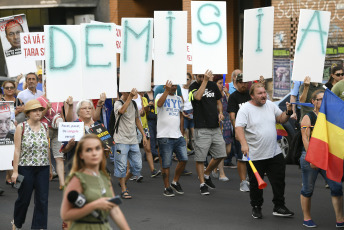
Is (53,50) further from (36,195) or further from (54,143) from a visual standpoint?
(54,143)

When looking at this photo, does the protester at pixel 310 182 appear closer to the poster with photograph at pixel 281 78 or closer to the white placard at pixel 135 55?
the white placard at pixel 135 55

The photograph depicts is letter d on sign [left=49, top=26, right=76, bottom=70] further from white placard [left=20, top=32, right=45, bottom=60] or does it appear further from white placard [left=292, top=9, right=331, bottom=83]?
white placard [left=20, top=32, right=45, bottom=60]

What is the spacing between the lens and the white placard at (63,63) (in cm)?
932

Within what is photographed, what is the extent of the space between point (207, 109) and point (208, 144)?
1.71 ft

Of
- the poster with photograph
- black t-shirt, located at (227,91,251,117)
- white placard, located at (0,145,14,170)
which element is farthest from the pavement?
the poster with photograph

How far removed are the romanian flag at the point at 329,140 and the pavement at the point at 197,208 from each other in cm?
82

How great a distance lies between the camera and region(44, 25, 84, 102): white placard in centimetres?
932

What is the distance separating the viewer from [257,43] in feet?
35.2

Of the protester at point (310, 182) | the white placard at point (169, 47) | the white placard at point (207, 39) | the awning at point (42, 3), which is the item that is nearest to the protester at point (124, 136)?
the white placard at point (169, 47)

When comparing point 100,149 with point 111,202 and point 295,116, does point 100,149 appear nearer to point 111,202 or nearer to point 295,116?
point 111,202

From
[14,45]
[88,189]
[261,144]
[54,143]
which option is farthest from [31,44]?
[88,189]

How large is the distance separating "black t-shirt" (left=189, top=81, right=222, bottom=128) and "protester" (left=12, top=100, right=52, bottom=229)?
327 cm

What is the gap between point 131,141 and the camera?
36.7 ft

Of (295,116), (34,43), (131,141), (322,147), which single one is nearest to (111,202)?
(322,147)
